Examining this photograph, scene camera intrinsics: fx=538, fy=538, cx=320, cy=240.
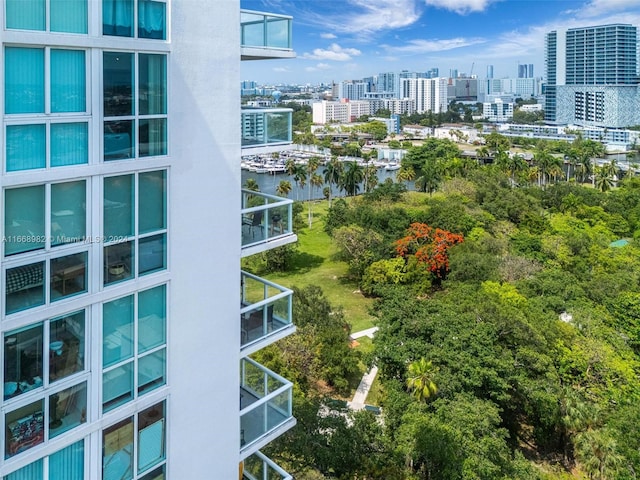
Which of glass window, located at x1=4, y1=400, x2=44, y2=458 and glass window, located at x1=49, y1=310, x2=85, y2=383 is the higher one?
glass window, located at x1=49, y1=310, x2=85, y2=383

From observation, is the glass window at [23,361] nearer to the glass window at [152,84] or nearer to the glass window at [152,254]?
the glass window at [152,254]

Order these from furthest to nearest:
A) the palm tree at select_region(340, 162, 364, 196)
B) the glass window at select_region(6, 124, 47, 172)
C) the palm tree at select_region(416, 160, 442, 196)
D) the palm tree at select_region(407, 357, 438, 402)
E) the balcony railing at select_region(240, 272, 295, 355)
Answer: the palm tree at select_region(416, 160, 442, 196) → the palm tree at select_region(340, 162, 364, 196) → the palm tree at select_region(407, 357, 438, 402) → the balcony railing at select_region(240, 272, 295, 355) → the glass window at select_region(6, 124, 47, 172)

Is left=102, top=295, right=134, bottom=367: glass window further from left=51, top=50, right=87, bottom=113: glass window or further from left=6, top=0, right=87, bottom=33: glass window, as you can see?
left=6, top=0, right=87, bottom=33: glass window

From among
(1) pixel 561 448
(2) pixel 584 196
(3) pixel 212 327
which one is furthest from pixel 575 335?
(2) pixel 584 196

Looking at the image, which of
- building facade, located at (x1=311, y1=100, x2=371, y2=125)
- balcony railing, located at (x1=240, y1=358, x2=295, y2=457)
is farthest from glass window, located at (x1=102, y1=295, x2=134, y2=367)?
building facade, located at (x1=311, y1=100, x2=371, y2=125)

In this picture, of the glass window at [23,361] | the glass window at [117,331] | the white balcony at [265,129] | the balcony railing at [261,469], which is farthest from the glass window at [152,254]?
the balcony railing at [261,469]

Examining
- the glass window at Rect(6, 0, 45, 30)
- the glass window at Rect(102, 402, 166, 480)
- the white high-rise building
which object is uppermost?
the white high-rise building
